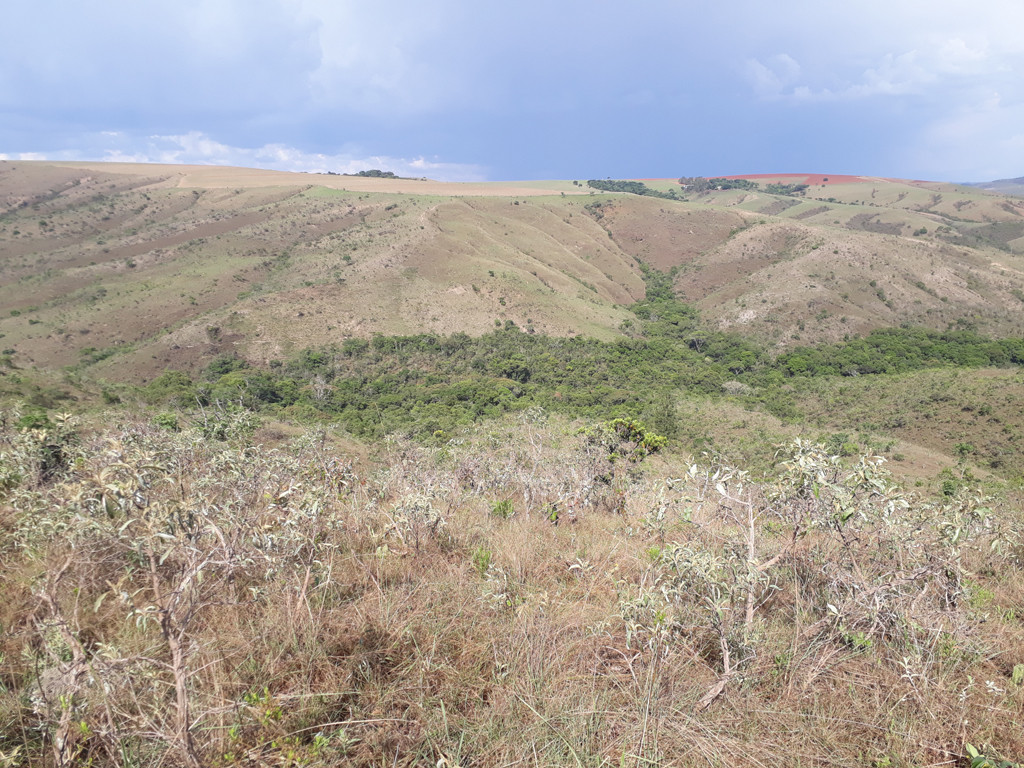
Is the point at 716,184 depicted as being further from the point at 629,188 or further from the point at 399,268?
the point at 399,268

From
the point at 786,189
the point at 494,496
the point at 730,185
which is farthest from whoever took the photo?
the point at 730,185

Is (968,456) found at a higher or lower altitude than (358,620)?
lower

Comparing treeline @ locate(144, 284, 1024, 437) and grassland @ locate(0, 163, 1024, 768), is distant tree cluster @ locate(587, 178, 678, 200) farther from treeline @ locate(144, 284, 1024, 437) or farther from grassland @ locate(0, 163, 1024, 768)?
treeline @ locate(144, 284, 1024, 437)

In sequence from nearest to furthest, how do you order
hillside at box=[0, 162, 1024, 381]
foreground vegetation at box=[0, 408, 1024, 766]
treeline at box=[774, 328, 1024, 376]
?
foreground vegetation at box=[0, 408, 1024, 766] < treeline at box=[774, 328, 1024, 376] < hillside at box=[0, 162, 1024, 381]

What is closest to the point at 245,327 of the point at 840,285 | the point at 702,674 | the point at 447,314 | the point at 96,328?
the point at 96,328

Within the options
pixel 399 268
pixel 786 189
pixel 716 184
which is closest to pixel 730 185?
pixel 716 184

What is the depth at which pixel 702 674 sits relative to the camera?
2.65 m

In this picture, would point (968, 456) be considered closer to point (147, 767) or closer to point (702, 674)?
point (702, 674)

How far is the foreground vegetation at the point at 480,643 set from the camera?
78.5 inches

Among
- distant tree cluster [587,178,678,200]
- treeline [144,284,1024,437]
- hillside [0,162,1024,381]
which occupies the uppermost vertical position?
distant tree cluster [587,178,678,200]

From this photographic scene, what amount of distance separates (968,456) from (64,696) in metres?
40.9

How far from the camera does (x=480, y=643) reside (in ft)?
9.25

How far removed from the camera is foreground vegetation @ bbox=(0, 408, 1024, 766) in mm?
1993

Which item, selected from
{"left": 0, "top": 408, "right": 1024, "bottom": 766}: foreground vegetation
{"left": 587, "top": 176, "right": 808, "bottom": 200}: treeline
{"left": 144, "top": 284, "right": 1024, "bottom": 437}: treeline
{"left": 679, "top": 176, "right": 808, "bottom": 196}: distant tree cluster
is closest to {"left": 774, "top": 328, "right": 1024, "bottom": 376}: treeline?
{"left": 144, "top": 284, "right": 1024, "bottom": 437}: treeline
